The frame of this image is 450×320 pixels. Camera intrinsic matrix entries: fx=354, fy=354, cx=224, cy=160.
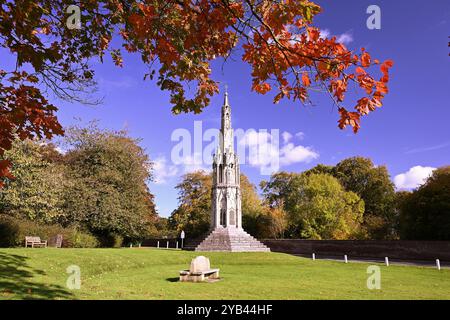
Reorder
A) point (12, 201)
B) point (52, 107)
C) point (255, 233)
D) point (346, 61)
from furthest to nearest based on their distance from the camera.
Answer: point (255, 233) → point (12, 201) → point (52, 107) → point (346, 61)

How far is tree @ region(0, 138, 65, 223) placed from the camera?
24055mm

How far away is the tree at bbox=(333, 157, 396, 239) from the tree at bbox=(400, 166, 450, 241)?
Answer: 11797mm

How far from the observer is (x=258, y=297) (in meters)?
10.3

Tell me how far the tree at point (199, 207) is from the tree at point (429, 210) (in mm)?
21821

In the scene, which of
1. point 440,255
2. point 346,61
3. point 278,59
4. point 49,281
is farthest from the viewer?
point 440,255

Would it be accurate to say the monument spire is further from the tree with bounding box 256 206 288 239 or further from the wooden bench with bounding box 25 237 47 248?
the wooden bench with bounding box 25 237 47 248

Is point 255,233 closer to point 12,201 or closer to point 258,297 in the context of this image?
point 12,201

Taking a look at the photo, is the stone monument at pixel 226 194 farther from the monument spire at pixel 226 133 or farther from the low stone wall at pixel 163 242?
the low stone wall at pixel 163 242

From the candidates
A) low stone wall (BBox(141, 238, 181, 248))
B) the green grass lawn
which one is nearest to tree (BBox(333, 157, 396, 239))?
low stone wall (BBox(141, 238, 181, 248))

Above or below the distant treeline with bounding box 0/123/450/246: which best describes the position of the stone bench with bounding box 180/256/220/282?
below

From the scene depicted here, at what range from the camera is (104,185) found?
3219 cm

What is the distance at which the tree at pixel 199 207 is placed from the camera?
49.5m
